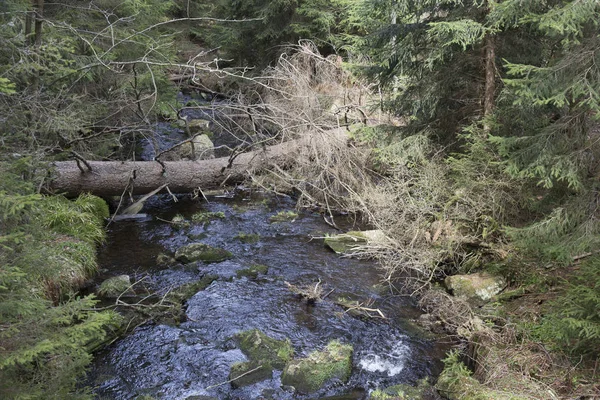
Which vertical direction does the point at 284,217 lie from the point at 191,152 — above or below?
below

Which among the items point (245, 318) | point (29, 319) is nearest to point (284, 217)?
point (245, 318)

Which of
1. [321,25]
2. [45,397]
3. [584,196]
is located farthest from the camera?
[321,25]

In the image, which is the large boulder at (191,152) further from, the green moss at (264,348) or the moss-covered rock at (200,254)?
the green moss at (264,348)

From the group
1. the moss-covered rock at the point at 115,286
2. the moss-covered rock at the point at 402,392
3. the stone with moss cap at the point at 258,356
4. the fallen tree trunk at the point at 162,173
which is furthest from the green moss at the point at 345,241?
the moss-covered rock at the point at 115,286

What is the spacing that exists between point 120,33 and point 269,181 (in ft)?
15.4

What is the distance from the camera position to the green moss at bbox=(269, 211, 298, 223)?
31.2 ft

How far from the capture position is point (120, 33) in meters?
8.87

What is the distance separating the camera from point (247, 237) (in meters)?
8.62

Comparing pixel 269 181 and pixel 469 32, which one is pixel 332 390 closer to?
pixel 469 32

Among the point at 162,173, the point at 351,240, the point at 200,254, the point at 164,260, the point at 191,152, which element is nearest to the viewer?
the point at 164,260

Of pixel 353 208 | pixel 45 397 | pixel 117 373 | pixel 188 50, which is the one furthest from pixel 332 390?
pixel 188 50

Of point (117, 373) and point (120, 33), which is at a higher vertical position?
point (120, 33)

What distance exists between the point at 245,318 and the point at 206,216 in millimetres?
3784

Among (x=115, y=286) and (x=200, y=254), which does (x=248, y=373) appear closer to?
(x=115, y=286)
